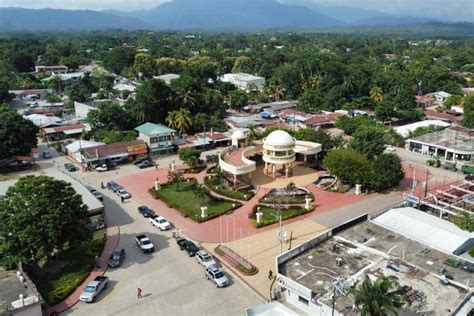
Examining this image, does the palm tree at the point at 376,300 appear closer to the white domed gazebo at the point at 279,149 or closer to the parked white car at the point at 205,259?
the parked white car at the point at 205,259

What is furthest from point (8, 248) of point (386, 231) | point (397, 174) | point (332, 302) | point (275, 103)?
point (275, 103)

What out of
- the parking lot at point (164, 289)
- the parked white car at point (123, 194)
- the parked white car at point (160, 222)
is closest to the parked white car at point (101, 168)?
the parked white car at point (123, 194)

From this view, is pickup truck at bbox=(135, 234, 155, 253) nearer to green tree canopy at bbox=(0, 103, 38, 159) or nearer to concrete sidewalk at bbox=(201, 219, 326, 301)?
concrete sidewalk at bbox=(201, 219, 326, 301)

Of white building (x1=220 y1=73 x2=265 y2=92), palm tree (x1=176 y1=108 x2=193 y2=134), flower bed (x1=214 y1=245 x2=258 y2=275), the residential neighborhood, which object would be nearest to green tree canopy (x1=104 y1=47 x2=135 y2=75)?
white building (x1=220 y1=73 x2=265 y2=92)

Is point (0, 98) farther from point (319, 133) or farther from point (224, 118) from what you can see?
point (319, 133)

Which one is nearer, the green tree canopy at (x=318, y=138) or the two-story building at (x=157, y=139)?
the green tree canopy at (x=318, y=138)

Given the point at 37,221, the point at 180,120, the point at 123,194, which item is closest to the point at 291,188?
the point at 123,194
